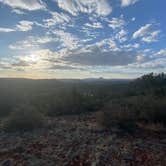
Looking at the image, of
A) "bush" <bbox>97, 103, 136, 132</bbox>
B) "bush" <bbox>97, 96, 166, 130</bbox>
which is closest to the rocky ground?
"bush" <bbox>97, 103, 136, 132</bbox>

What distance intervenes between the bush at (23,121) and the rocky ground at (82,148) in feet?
2.35

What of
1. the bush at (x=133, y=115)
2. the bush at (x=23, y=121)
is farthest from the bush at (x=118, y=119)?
the bush at (x=23, y=121)

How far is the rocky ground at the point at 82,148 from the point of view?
719 centimetres

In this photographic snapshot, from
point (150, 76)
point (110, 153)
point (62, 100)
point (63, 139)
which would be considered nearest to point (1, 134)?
point (63, 139)

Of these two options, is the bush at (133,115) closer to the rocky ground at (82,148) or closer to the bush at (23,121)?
the rocky ground at (82,148)

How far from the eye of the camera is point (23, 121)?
11.5 meters

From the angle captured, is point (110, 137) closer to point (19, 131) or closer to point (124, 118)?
point (124, 118)

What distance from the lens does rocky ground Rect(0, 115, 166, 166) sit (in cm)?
719

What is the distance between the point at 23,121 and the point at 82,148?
4.41 meters

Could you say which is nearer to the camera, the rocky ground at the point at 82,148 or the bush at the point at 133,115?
the rocky ground at the point at 82,148

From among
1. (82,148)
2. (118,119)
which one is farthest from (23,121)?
(118,119)

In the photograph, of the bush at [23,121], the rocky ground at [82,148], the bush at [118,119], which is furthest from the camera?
the bush at [23,121]

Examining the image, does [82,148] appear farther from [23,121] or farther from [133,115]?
[23,121]

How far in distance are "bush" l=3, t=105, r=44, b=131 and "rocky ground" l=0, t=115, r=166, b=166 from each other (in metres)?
0.72
